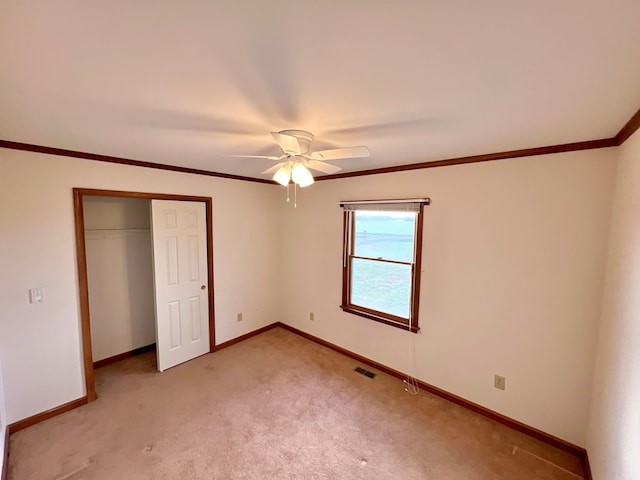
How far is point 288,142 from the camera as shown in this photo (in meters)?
1.55

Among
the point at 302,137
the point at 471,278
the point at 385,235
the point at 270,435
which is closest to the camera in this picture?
the point at 302,137

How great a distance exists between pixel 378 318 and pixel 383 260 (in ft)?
2.19

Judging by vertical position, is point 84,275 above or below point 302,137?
below

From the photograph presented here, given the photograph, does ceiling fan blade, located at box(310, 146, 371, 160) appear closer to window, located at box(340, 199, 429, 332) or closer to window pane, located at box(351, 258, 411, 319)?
window, located at box(340, 199, 429, 332)

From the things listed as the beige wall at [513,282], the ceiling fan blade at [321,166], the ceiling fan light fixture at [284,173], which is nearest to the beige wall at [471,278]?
the beige wall at [513,282]

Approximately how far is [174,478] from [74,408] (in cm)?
141

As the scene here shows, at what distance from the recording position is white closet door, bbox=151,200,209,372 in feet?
10.1

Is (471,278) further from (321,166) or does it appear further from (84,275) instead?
(84,275)

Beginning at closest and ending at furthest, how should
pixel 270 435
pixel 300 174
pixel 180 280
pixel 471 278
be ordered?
pixel 300 174
pixel 270 435
pixel 471 278
pixel 180 280

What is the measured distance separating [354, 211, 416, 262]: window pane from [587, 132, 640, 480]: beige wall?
A: 4.82ft

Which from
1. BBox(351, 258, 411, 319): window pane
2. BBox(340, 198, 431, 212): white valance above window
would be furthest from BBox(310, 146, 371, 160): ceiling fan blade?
BBox(351, 258, 411, 319): window pane

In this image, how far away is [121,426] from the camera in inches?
90.5

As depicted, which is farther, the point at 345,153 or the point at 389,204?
the point at 389,204

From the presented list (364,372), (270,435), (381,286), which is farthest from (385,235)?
(270,435)
